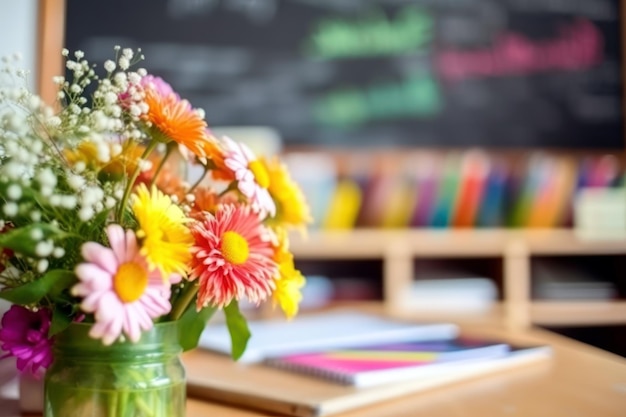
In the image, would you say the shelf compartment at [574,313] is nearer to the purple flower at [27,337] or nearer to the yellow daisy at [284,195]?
the yellow daisy at [284,195]

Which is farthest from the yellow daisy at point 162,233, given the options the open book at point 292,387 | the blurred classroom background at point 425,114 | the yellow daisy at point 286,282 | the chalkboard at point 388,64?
the chalkboard at point 388,64

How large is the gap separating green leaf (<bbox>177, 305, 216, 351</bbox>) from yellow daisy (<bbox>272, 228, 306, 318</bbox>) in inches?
2.1

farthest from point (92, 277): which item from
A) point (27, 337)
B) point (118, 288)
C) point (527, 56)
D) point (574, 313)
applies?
point (527, 56)

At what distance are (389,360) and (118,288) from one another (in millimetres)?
419

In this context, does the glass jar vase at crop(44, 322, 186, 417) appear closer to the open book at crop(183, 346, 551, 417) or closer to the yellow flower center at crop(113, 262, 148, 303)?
the yellow flower center at crop(113, 262, 148, 303)

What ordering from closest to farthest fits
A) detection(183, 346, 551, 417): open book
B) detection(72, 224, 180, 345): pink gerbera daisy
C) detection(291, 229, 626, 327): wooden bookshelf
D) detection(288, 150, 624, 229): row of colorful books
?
detection(72, 224, 180, 345): pink gerbera daisy
detection(183, 346, 551, 417): open book
detection(291, 229, 626, 327): wooden bookshelf
detection(288, 150, 624, 229): row of colorful books

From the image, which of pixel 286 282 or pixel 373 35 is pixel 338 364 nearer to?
pixel 286 282

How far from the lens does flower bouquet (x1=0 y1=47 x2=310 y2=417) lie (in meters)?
0.43

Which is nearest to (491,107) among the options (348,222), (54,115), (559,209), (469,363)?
(559,209)

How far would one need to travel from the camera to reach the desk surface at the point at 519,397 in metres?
0.66

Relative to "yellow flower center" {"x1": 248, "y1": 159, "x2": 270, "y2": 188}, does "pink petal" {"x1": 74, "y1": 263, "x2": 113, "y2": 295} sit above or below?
below

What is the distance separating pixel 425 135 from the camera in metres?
2.32

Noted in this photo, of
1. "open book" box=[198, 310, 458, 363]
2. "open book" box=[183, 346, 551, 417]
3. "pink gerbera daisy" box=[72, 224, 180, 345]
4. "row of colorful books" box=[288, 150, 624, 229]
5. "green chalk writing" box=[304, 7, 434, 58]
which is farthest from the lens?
"green chalk writing" box=[304, 7, 434, 58]

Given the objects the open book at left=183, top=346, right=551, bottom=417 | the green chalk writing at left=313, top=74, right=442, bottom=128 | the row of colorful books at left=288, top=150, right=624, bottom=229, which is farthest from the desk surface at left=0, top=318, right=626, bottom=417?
the green chalk writing at left=313, top=74, right=442, bottom=128
